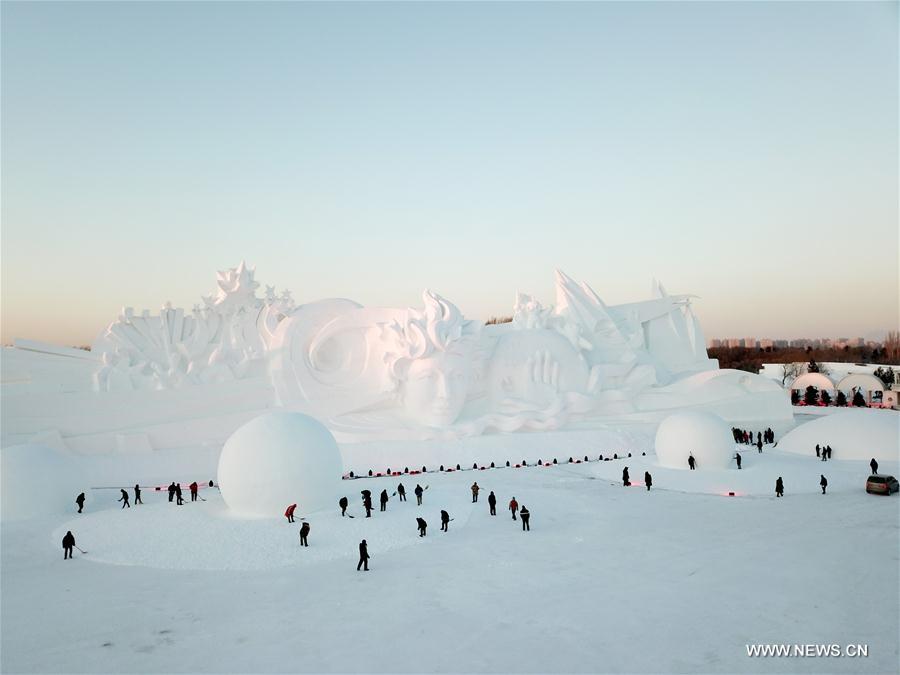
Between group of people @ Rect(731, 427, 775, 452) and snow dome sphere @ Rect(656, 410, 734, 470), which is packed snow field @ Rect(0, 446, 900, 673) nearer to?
snow dome sphere @ Rect(656, 410, 734, 470)

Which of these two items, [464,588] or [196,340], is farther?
[196,340]

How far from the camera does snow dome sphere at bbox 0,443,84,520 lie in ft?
44.4

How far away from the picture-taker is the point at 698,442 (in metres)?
17.9

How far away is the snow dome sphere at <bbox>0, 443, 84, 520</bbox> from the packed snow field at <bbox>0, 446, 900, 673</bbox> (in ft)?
2.18

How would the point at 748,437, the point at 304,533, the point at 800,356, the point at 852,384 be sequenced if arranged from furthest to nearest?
the point at 800,356 < the point at 852,384 < the point at 748,437 < the point at 304,533

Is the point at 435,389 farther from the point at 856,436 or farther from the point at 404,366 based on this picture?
the point at 856,436

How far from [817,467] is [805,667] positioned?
12.8m

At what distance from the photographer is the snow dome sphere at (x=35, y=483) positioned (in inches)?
532

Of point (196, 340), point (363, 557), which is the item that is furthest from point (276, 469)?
point (196, 340)

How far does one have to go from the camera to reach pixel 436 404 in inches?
877

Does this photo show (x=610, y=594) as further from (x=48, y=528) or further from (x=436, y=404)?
(x=436, y=404)

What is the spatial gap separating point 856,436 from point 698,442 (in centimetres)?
551

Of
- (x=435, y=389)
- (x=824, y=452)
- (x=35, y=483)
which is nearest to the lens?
(x=35, y=483)

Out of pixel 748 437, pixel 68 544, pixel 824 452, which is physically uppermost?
pixel 68 544
